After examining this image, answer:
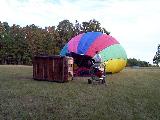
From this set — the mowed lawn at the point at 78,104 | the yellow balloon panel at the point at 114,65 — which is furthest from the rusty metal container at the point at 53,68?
the yellow balloon panel at the point at 114,65

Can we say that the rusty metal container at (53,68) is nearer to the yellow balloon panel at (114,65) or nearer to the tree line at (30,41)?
the yellow balloon panel at (114,65)

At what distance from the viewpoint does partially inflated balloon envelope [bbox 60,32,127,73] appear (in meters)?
20.8

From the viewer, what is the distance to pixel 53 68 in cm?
1684

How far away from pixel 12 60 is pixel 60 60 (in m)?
52.0

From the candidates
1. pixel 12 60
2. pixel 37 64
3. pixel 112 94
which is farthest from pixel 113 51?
pixel 12 60

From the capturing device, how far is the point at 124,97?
11.4m

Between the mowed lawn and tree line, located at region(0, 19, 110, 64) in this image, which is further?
tree line, located at region(0, 19, 110, 64)

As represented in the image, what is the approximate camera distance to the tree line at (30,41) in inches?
2655

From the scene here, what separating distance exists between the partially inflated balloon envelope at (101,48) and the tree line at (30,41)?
42.4m

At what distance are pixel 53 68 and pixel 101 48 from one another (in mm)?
5251

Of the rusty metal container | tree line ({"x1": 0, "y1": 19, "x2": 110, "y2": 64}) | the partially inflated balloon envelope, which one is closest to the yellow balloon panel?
the partially inflated balloon envelope

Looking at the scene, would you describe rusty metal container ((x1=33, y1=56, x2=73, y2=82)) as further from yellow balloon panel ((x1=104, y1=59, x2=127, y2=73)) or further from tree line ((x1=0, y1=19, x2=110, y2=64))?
tree line ((x1=0, y1=19, x2=110, y2=64))

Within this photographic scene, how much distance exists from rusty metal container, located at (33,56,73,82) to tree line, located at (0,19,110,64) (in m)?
47.3

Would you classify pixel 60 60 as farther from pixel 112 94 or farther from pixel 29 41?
pixel 29 41
